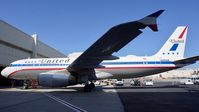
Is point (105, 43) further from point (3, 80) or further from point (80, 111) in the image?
point (3, 80)

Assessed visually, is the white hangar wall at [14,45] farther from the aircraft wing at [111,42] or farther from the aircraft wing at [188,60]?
the aircraft wing at [188,60]

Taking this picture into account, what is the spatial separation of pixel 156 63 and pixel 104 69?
5301mm

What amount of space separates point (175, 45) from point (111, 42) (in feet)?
38.8

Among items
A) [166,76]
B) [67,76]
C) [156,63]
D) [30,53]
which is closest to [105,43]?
[67,76]

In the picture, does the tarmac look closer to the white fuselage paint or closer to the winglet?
the winglet

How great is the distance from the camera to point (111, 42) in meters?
17.9

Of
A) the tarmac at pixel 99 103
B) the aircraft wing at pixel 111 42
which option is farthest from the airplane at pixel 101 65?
the tarmac at pixel 99 103

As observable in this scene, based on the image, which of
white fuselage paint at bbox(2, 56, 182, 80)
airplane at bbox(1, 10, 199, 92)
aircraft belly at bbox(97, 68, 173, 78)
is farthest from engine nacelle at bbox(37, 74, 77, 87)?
aircraft belly at bbox(97, 68, 173, 78)

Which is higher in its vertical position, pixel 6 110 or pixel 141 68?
pixel 141 68

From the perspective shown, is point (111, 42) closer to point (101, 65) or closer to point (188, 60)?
point (101, 65)

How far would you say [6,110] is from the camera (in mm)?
10805

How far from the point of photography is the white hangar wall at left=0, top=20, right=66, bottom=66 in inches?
1283

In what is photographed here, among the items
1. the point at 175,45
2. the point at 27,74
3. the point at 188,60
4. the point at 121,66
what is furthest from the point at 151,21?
the point at 27,74

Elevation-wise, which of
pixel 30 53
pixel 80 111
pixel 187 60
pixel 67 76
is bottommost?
pixel 80 111
